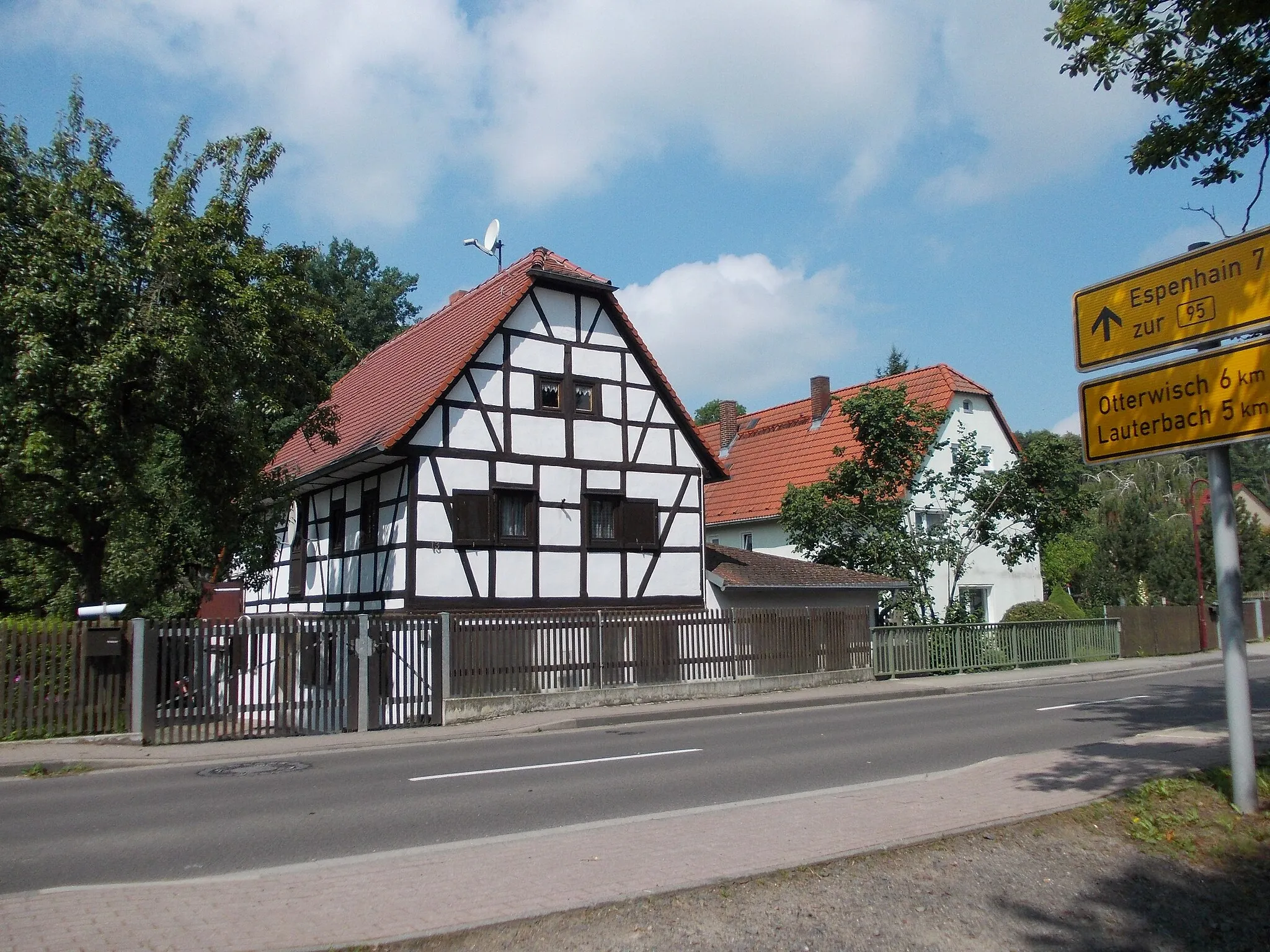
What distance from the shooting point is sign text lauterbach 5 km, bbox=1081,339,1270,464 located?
22.9 ft

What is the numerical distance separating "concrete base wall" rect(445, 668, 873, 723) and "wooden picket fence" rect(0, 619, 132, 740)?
504 centimetres

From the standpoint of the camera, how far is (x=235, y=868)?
716cm

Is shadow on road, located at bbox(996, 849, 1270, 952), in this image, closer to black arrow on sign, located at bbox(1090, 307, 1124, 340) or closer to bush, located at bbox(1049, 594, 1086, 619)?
black arrow on sign, located at bbox(1090, 307, 1124, 340)

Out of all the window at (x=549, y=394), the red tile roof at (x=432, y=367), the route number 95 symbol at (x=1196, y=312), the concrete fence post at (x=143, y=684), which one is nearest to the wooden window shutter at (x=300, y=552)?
the red tile roof at (x=432, y=367)

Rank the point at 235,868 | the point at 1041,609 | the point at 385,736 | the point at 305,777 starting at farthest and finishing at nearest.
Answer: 1. the point at 1041,609
2. the point at 385,736
3. the point at 305,777
4. the point at 235,868

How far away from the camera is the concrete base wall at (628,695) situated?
57.6 feet

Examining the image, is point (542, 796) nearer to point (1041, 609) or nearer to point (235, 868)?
point (235, 868)

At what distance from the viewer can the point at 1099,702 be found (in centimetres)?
1844

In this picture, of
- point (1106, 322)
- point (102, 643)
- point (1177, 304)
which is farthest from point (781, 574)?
point (1177, 304)

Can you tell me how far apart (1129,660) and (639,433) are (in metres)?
18.7

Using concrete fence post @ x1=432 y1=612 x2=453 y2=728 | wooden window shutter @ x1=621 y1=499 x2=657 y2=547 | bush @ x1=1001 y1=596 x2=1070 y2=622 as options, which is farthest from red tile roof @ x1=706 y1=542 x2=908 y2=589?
concrete fence post @ x1=432 y1=612 x2=453 y2=728

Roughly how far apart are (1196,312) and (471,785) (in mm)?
7922

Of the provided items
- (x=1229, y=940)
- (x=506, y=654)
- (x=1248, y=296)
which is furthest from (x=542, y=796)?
(x=506, y=654)

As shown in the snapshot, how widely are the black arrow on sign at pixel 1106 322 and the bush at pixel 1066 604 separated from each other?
1037 inches
